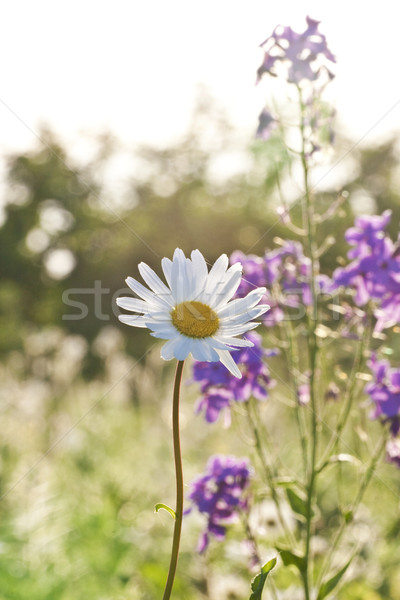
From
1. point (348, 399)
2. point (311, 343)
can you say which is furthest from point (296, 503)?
point (311, 343)

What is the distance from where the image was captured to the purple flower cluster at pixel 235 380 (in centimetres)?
193

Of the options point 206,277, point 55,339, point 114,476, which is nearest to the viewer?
point 206,277

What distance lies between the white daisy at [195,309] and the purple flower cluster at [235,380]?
2.54 feet

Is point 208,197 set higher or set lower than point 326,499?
higher

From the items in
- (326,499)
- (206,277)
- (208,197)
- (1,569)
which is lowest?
(1,569)

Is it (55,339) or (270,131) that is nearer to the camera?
(270,131)

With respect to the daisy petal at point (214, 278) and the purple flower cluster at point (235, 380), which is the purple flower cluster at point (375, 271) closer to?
the purple flower cluster at point (235, 380)

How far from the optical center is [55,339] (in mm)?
5820

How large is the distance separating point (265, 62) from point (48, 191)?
32.6 feet

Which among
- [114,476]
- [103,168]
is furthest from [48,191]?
[114,476]

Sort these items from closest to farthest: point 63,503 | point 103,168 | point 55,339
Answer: point 63,503
point 55,339
point 103,168

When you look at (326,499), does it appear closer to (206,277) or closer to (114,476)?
(114,476)

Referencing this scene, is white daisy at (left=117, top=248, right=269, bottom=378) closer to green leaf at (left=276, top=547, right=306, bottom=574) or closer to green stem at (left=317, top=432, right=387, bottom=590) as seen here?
green leaf at (left=276, top=547, right=306, bottom=574)

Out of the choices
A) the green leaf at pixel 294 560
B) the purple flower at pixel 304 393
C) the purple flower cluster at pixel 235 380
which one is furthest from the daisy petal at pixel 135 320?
the purple flower at pixel 304 393
